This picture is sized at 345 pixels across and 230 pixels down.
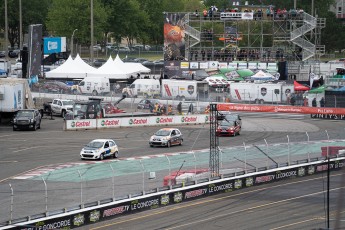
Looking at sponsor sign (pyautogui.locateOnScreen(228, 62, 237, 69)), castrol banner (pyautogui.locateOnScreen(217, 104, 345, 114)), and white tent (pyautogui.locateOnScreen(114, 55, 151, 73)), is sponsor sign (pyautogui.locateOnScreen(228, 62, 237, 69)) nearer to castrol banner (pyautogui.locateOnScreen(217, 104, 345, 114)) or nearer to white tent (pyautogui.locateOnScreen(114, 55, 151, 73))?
white tent (pyautogui.locateOnScreen(114, 55, 151, 73))

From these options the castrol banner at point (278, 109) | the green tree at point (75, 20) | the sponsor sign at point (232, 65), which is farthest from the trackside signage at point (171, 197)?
the green tree at point (75, 20)

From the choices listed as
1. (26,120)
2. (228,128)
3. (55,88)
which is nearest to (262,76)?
(55,88)

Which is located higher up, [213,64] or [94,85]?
[213,64]

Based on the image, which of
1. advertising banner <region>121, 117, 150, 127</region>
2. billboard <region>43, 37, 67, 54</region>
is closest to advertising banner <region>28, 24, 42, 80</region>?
advertising banner <region>121, 117, 150, 127</region>

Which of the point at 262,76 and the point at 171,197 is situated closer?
the point at 171,197

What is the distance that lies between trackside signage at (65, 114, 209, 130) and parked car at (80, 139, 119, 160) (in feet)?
41.0

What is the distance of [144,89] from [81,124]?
17303 millimetres

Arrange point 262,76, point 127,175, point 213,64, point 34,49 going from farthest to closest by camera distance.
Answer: point 213,64, point 262,76, point 34,49, point 127,175

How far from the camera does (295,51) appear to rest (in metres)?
86.9

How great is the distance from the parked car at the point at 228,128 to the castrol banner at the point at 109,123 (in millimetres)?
7798

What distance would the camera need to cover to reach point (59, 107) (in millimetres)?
62281

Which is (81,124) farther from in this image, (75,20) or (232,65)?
(75,20)

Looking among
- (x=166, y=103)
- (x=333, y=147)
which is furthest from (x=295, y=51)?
(x=333, y=147)

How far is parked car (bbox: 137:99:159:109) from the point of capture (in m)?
61.8
